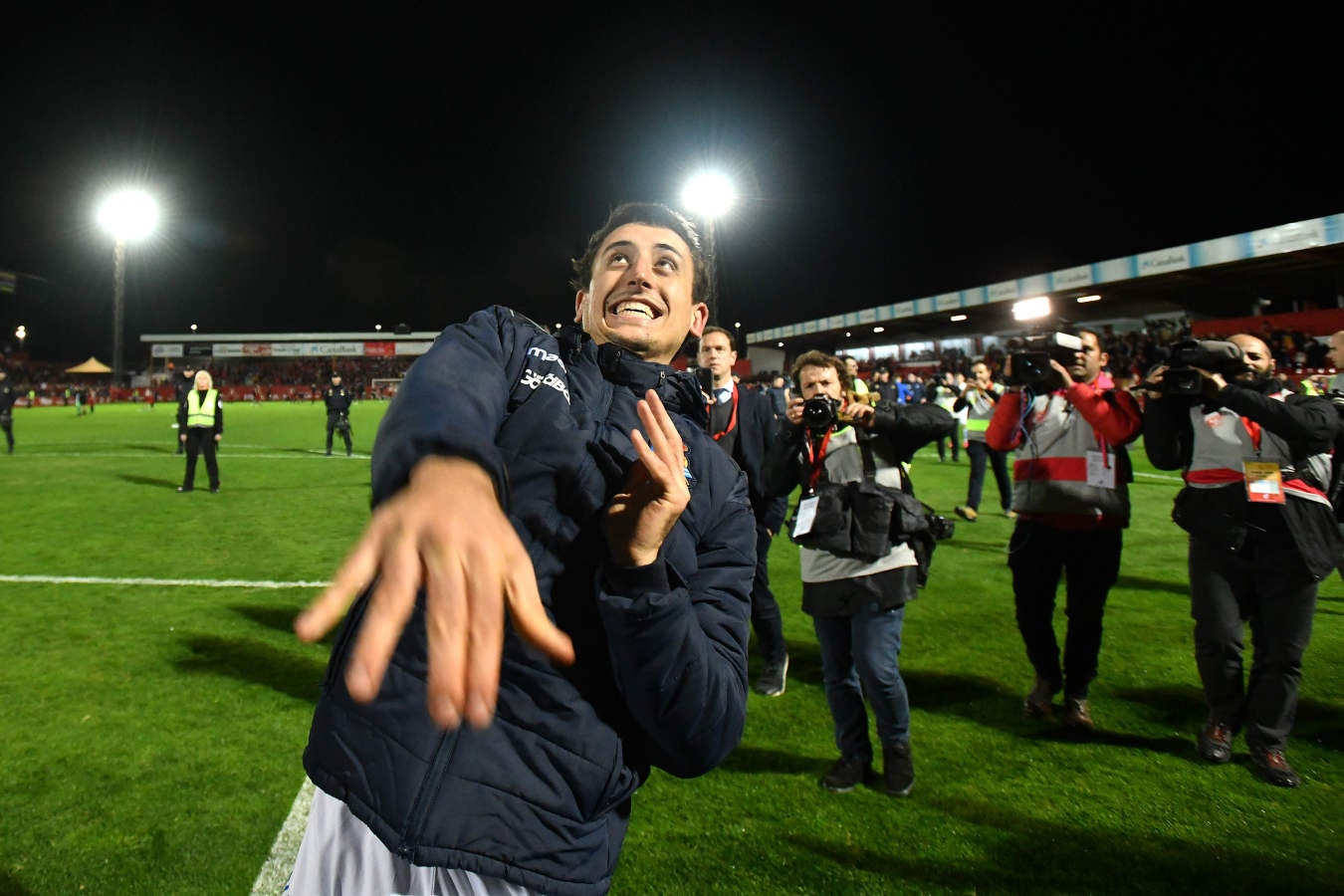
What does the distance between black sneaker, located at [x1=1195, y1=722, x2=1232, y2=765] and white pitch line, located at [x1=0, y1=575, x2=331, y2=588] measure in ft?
21.2

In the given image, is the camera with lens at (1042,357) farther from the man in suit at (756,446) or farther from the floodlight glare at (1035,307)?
the floodlight glare at (1035,307)

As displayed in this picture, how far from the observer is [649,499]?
1.09 metres

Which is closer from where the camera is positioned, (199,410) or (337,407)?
(199,410)

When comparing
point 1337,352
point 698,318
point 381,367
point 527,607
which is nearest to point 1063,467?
point 1337,352

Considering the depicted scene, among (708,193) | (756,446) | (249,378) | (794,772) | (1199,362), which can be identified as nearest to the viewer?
(1199,362)

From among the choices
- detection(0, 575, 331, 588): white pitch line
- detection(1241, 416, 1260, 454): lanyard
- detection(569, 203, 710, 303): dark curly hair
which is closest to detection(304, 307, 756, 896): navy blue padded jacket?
detection(569, 203, 710, 303): dark curly hair

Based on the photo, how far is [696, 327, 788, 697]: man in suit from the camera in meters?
4.70

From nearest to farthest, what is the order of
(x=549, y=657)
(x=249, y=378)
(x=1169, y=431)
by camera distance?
(x=549, y=657) < (x=1169, y=431) < (x=249, y=378)

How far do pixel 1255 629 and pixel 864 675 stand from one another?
83.5 inches

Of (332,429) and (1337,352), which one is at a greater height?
(1337,352)

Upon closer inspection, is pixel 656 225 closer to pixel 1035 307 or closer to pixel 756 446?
pixel 756 446

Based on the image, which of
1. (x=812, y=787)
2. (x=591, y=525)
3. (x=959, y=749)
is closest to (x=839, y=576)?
(x=812, y=787)

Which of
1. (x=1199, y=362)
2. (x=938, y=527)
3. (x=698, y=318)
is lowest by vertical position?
(x=938, y=527)

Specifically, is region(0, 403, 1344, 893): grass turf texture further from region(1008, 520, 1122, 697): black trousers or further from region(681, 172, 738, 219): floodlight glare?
region(681, 172, 738, 219): floodlight glare
